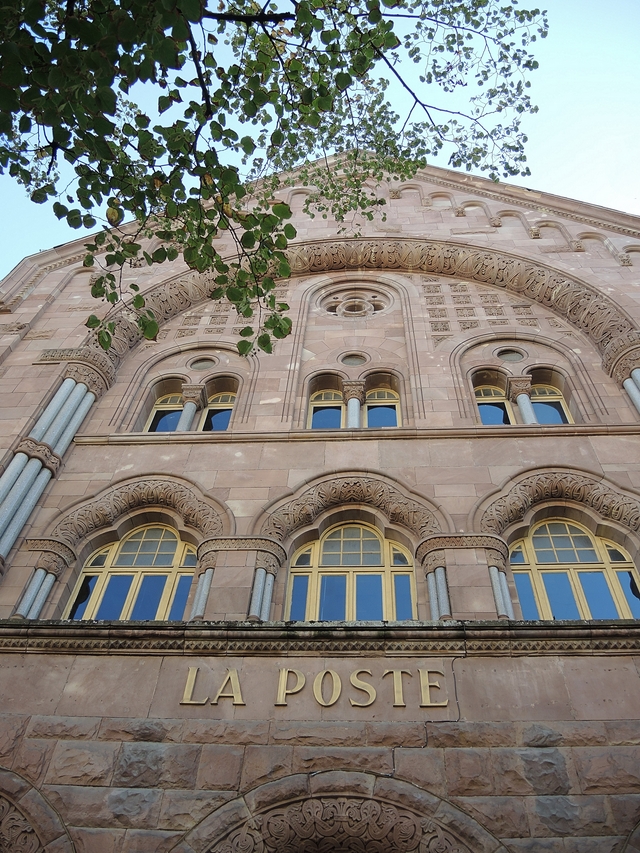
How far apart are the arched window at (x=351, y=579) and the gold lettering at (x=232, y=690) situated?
8.54ft

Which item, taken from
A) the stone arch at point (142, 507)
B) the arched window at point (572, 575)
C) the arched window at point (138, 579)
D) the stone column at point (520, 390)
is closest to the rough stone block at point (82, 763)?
the arched window at point (138, 579)

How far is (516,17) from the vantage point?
42.3 feet

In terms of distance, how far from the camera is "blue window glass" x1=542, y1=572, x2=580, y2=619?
11.2 m

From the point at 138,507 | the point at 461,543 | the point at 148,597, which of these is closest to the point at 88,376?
the point at 138,507

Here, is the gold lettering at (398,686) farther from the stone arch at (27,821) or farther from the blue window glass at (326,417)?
the blue window glass at (326,417)

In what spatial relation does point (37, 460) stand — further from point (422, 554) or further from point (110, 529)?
point (422, 554)

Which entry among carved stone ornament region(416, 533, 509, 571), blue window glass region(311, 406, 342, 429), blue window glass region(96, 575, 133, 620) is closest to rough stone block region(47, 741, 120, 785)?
blue window glass region(96, 575, 133, 620)

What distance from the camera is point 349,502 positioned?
42.0 ft

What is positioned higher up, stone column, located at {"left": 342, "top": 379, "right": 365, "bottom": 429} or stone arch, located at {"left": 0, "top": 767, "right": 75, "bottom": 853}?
stone column, located at {"left": 342, "top": 379, "right": 365, "bottom": 429}

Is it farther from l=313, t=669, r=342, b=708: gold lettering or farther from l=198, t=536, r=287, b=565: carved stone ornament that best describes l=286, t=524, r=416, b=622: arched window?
l=313, t=669, r=342, b=708: gold lettering

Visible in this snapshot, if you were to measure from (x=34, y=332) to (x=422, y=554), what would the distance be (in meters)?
9.84

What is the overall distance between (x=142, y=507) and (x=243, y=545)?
2304mm

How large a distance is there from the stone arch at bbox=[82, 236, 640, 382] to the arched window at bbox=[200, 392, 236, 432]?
226 cm

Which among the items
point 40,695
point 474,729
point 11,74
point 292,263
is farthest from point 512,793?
point 292,263
